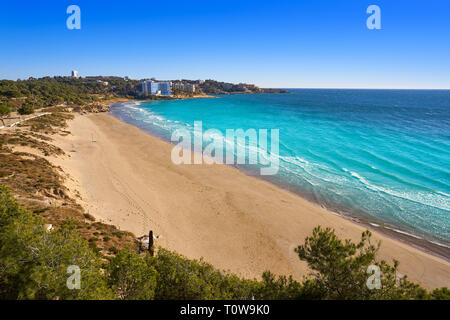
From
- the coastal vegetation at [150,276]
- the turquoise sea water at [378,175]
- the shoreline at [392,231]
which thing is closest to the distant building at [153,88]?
the turquoise sea water at [378,175]

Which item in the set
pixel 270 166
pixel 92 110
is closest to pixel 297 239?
pixel 270 166

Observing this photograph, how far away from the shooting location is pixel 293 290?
24.0ft

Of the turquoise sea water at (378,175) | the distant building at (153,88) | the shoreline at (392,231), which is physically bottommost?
the shoreline at (392,231)

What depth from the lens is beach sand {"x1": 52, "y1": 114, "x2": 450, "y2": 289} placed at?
1398 cm

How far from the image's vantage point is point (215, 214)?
18703mm

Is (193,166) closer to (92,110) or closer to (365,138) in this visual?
(365,138)

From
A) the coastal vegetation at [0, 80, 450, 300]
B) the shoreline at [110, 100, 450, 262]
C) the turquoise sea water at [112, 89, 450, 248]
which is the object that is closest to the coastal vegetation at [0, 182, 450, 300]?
the coastal vegetation at [0, 80, 450, 300]

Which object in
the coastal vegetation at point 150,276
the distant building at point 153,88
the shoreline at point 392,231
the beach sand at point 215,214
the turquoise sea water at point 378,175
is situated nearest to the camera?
the coastal vegetation at point 150,276

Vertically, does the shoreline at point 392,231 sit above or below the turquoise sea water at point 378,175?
below

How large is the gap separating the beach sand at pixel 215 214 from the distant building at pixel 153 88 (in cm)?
13658

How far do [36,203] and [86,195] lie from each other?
4.57 meters

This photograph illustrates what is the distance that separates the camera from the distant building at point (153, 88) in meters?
155

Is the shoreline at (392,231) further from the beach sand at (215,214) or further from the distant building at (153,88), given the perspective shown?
the distant building at (153,88)

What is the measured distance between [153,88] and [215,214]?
156m
